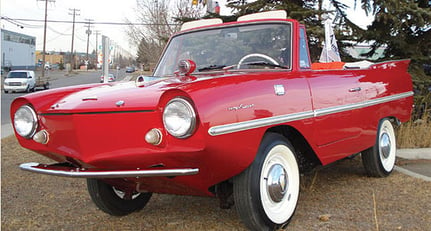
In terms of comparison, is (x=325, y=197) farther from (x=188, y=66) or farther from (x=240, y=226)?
(x=188, y=66)

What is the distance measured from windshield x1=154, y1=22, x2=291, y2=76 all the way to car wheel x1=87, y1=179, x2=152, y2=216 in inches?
49.2

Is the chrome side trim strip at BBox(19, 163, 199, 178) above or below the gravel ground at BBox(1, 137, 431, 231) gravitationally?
above

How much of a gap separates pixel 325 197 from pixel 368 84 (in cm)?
133

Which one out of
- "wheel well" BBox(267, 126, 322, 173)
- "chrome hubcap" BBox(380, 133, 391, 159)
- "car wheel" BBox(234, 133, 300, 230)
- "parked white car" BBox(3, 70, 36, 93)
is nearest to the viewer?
"car wheel" BBox(234, 133, 300, 230)

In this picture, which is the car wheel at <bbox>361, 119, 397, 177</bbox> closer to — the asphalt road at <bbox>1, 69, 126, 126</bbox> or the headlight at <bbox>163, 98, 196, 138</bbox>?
the headlight at <bbox>163, 98, 196, 138</bbox>

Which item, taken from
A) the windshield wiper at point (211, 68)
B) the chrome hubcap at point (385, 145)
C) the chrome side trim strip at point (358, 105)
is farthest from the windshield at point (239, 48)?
the chrome hubcap at point (385, 145)

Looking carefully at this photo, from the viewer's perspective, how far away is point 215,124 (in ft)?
8.96

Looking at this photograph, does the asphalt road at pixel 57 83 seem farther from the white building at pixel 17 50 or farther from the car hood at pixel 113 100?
the car hood at pixel 113 100

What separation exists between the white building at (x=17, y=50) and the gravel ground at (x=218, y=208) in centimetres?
6291

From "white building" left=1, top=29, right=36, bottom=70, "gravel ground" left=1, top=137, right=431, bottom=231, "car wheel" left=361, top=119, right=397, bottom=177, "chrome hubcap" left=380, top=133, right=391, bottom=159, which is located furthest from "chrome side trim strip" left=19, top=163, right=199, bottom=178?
"white building" left=1, top=29, right=36, bottom=70

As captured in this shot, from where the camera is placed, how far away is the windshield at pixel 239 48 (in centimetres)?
399

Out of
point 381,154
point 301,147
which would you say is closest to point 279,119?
point 301,147

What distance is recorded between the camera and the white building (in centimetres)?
6456

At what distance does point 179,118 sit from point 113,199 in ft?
5.12
